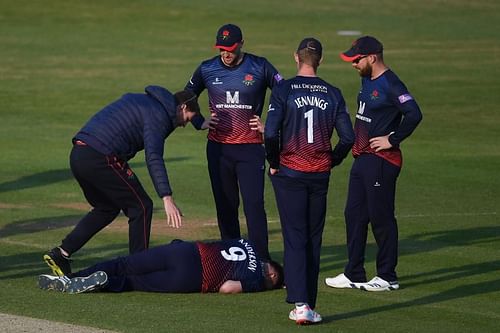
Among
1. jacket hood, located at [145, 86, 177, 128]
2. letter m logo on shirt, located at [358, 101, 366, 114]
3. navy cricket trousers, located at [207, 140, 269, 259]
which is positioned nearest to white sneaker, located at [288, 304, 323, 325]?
jacket hood, located at [145, 86, 177, 128]

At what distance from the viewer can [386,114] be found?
1258 cm

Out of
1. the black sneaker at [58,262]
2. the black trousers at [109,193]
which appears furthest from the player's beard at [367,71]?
the black sneaker at [58,262]

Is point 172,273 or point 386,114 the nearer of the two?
point 172,273

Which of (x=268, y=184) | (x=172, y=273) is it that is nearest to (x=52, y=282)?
(x=172, y=273)

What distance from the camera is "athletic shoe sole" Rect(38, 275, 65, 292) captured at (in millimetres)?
11836

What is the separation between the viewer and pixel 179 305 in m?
11.4

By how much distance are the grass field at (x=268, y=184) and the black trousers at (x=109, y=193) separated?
0.62 meters

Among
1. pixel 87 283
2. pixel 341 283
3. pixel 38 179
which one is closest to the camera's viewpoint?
pixel 87 283

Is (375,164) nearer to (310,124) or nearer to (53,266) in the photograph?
(310,124)

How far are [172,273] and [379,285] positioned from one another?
6.53 feet

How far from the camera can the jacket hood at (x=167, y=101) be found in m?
11.9

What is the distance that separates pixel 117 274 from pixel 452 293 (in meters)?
3.04

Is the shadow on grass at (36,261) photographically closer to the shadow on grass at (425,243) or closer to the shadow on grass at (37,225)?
the shadow on grass at (37,225)

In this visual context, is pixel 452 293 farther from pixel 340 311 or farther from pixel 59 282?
pixel 59 282
